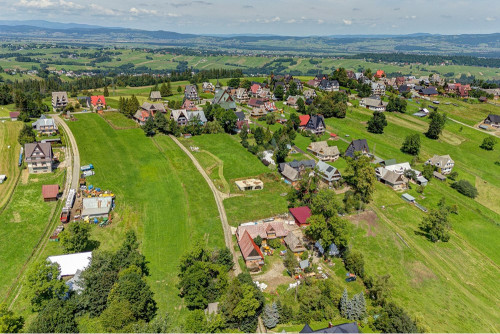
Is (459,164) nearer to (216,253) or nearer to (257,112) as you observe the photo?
(257,112)

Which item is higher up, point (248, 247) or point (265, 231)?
point (248, 247)

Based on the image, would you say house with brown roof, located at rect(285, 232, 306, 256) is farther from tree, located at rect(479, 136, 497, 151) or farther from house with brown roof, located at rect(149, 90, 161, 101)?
house with brown roof, located at rect(149, 90, 161, 101)

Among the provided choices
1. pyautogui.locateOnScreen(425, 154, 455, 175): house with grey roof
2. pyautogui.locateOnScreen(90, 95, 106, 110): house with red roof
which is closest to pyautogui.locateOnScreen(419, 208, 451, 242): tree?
pyautogui.locateOnScreen(425, 154, 455, 175): house with grey roof

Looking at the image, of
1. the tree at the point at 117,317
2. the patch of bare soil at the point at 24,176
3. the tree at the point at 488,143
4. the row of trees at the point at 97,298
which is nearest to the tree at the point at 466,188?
the tree at the point at 488,143

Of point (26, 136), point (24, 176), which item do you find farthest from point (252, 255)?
point (26, 136)

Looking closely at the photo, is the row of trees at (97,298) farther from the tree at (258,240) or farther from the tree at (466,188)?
the tree at (466,188)

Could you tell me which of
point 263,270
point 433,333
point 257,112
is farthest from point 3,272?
point 257,112

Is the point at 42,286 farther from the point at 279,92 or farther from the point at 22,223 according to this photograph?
the point at 279,92

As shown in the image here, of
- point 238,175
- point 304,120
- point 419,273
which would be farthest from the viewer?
point 304,120
